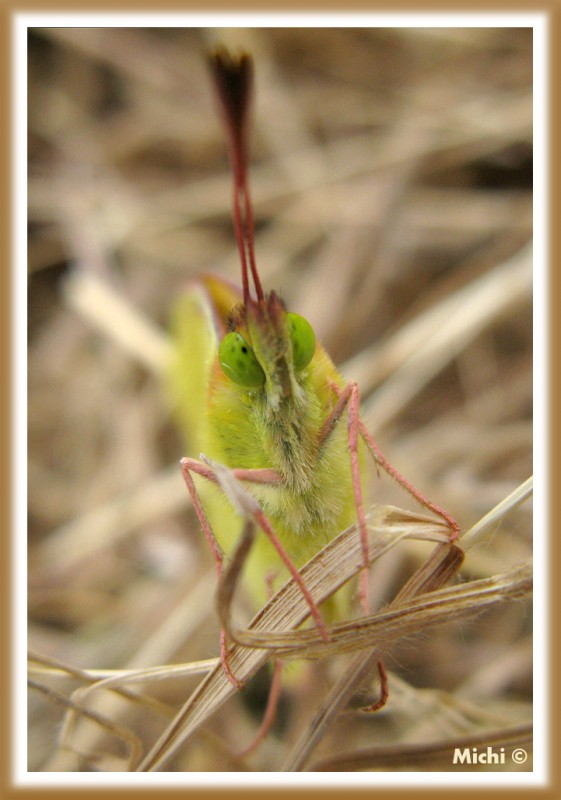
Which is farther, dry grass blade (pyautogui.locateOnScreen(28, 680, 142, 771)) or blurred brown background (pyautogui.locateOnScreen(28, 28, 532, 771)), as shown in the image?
blurred brown background (pyautogui.locateOnScreen(28, 28, 532, 771))

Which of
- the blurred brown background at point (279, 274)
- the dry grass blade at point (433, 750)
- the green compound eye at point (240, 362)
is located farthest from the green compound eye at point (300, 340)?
the blurred brown background at point (279, 274)

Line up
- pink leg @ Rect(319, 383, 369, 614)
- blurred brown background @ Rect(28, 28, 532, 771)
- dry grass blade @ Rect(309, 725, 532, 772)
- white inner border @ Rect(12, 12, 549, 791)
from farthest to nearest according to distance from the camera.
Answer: blurred brown background @ Rect(28, 28, 532, 771) < white inner border @ Rect(12, 12, 549, 791) < dry grass blade @ Rect(309, 725, 532, 772) < pink leg @ Rect(319, 383, 369, 614)

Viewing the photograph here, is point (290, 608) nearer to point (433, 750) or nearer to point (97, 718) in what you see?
point (433, 750)

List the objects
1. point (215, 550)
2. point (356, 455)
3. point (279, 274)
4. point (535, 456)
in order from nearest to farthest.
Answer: point (356, 455) → point (215, 550) → point (535, 456) → point (279, 274)

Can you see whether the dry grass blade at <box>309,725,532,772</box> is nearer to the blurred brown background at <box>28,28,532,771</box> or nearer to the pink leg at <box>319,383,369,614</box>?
the pink leg at <box>319,383,369,614</box>

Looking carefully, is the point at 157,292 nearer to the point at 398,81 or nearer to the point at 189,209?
the point at 189,209

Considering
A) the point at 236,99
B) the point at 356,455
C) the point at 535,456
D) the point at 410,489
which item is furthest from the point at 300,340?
the point at 535,456

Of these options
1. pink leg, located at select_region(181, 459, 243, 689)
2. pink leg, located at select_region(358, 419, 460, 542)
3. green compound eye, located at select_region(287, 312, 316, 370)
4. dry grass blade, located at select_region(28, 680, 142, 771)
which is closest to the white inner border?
dry grass blade, located at select_region(28, 680, 142, 771)

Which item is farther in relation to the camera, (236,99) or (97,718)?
(97,718)
